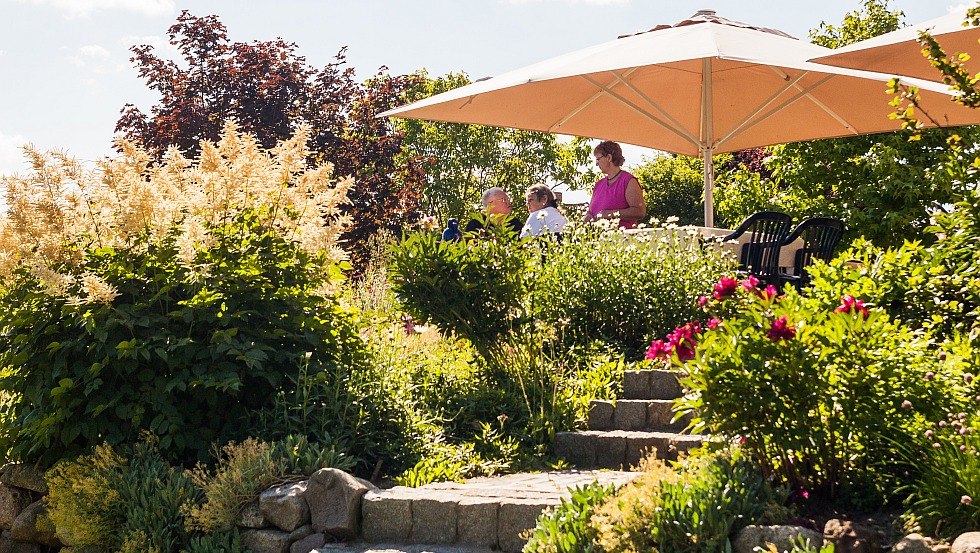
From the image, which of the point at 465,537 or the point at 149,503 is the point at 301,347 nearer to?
the point at 149,503

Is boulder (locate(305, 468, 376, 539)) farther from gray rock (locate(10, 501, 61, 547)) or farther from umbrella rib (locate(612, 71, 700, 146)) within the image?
umbrella rib (locate(612, 71, 700, 146))

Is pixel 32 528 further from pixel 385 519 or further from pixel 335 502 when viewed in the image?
pixel 385 519

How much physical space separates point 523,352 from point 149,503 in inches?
102

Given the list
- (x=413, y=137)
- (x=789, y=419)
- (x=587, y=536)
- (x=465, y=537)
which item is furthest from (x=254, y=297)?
(x=413, y=137)

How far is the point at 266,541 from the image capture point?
4699 millimetres

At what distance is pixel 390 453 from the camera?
5402 mm

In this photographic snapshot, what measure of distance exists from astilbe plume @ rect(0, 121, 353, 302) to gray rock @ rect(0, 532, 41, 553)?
165 centimetres

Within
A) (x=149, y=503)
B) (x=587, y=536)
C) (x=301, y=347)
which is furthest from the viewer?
(x=301, y=347)

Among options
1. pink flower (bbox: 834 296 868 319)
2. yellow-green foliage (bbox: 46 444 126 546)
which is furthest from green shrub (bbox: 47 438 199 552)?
pink flower (bbox: 834 296 868 319)

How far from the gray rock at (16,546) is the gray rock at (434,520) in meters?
2.80

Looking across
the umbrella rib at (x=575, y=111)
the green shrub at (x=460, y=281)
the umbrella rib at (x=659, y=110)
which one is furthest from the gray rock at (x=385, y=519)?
the umbrella rib at (x=575, y=111)

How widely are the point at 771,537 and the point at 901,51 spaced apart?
356 centimetres

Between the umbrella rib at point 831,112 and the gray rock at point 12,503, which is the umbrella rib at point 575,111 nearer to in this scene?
the umbrella rib at point 831,112

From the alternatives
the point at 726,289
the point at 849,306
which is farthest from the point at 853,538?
the point at 726,289
